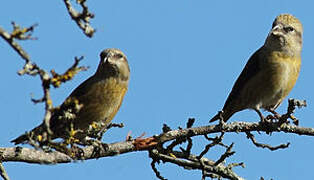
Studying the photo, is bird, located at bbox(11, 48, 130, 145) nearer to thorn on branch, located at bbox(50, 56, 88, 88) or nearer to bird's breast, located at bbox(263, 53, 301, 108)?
bird's breast, located at bbox(263, 53, 301, 108)

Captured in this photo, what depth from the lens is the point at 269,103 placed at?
20.9 ft

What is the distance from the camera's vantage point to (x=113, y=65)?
651 centimetres

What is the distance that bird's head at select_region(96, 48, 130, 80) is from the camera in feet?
21.2

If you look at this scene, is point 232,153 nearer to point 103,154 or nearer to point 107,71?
point 103,154

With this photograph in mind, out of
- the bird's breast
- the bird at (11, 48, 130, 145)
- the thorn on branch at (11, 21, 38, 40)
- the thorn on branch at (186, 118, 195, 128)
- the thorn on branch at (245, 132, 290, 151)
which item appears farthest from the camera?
the bird's breast

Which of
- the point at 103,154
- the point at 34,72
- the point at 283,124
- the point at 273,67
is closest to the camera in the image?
the point at 34,72

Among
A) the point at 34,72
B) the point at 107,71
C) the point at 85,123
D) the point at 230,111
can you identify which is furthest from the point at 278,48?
the point at 34,72

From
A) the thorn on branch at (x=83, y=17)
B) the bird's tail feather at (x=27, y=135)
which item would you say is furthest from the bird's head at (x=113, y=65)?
the thorn on branch at (x=83, y=17)

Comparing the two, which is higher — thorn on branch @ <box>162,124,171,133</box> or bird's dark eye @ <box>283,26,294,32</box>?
bird's dark eye @ <box>283,26,294,32</box>

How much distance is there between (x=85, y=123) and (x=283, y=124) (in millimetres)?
2140

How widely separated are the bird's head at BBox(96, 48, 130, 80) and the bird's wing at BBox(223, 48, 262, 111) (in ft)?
4.32

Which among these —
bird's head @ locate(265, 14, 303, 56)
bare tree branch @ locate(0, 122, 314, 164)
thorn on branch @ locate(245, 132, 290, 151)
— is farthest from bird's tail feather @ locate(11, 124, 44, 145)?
bird's head @ locate(265, 14, 303, 56)

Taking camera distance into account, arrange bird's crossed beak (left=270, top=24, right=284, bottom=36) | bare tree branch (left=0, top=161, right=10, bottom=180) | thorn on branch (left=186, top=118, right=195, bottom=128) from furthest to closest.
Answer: bird's crossed beak (left=270, top=24, right=284, bottom=36) → thorn on branch (left=186, top=118, right=195, bottom=128) → bare tree branch (left=0, top=161, right=10, bottom=180)

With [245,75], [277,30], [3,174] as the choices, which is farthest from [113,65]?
[3,174]
